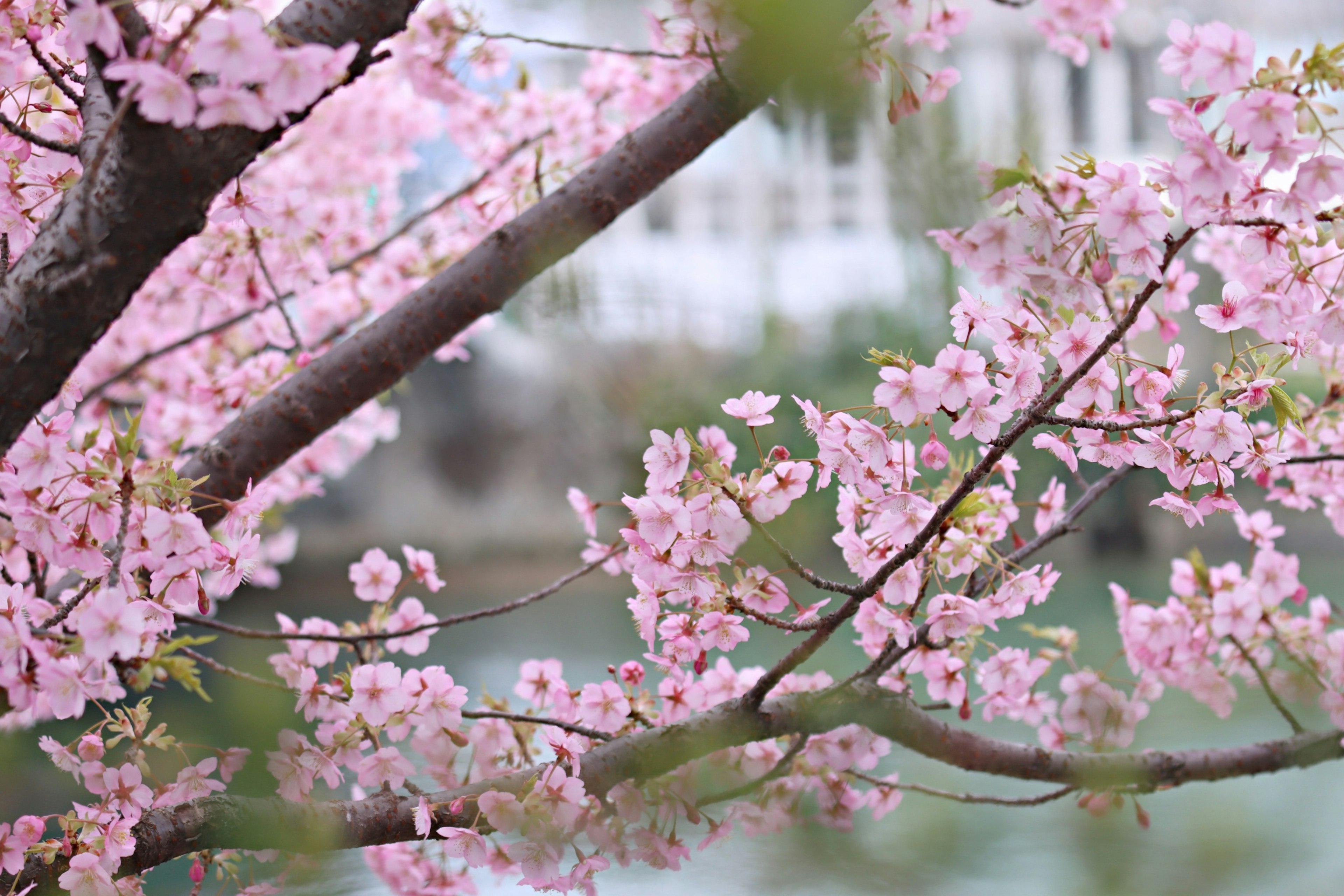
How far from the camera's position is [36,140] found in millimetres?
274

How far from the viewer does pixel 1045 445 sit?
1.01ft

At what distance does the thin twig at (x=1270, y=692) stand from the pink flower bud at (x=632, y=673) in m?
0.30

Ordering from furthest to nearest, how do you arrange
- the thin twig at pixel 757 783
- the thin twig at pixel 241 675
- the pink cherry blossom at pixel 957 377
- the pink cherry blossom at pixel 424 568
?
the pink cherry blossom at pixel 424 568, the thin twig at pixel 757 783, the pink cherry blossom at pixel 957 377, the thin twig at pixel 241 675

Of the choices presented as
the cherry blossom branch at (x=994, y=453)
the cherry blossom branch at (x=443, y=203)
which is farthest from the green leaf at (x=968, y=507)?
the cherry blossom branch at (x=443, y=203)

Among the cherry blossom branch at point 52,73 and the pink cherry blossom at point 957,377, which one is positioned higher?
the cherry blossom branch at point 52,73

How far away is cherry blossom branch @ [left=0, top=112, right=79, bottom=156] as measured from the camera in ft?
0.89

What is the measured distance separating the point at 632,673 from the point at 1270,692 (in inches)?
12.3

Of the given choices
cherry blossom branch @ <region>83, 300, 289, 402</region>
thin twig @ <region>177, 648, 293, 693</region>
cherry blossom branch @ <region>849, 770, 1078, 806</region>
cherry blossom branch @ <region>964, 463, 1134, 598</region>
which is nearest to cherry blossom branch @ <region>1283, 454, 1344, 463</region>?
cherry blossom branch @ <region>964, 463, 1134, 598</region>

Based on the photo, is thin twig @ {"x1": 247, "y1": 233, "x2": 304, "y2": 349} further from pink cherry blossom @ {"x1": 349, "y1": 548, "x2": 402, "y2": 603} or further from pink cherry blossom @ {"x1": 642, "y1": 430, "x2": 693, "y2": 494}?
pink cherry blossom @ {"x1": 642, "y1": 430, "x2": 693, "y2": 494}

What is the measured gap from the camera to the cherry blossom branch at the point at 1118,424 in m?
0.27

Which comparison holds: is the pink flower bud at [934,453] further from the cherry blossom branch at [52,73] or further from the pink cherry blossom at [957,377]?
the cherry blossom branch at [52,73]

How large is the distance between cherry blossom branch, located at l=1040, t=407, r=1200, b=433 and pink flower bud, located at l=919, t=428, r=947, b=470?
0.04m

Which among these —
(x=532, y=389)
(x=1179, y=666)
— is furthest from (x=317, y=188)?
(x=532, y=389)

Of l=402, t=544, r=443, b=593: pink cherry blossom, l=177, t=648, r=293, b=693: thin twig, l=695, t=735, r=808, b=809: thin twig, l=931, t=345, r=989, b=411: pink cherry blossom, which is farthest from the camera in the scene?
l=402, t=544, r=443, b=593: pink cherry blossom
